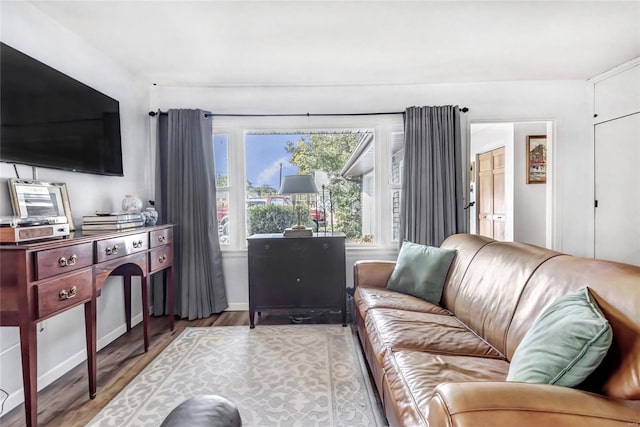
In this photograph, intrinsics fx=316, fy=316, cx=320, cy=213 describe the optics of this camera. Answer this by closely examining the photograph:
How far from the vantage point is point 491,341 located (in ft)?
5.23

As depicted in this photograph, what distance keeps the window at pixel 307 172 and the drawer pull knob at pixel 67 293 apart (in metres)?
1.79

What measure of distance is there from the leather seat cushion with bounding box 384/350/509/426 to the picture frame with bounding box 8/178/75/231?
7.17ft

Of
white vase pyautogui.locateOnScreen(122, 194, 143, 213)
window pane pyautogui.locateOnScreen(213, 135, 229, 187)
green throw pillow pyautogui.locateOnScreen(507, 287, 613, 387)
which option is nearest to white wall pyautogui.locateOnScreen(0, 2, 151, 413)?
white vase pyautogui.locateOnScreen(122, 194, 143, 213)

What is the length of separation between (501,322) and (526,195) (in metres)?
3.44

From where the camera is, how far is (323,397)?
6.05 feet

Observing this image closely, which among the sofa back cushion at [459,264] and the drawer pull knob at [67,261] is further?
the sofa back cushion at [459,264]

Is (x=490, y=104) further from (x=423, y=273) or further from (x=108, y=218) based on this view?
(x=108, y=218)

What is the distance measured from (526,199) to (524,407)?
425cm

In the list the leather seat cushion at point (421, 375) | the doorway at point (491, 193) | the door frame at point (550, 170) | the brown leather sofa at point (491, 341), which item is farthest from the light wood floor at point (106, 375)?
the doorway at point (491, 193)

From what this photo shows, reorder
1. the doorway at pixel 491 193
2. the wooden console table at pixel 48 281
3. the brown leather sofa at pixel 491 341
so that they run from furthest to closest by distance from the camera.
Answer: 1. the doorway at pixel 491 193
2. the wooden console table at pixel 48 281
3. the brown leather sofa at pixel 491 341

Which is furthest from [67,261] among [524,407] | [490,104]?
[490,104]

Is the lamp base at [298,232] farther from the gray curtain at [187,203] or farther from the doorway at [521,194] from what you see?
the doorway at [521,194]

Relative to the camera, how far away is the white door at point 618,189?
304cm

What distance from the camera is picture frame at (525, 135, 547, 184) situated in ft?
13.9
